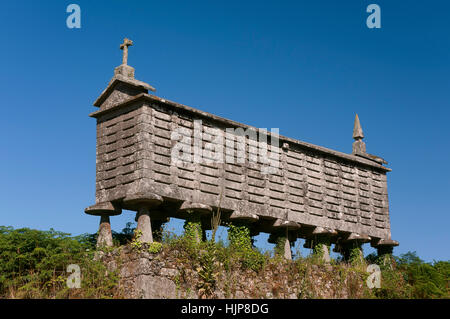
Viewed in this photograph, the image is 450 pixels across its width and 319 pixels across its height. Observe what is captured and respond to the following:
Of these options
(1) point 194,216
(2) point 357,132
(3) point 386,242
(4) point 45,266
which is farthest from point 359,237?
(4) point 45,266

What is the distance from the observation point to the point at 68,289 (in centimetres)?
1501

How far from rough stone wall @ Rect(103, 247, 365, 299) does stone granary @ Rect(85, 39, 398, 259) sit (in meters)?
0.75

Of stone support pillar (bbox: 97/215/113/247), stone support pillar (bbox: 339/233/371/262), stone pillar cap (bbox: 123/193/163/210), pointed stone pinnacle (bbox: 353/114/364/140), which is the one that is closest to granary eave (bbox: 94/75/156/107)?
stone pillar cap (bbox: 123/193/163/210)

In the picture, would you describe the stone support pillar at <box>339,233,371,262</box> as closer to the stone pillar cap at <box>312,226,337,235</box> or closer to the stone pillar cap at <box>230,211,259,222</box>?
the stone pillar cap at <box>312,226,337,235</box>

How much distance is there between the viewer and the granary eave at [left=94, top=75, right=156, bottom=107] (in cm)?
1750

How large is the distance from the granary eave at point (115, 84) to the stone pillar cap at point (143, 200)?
10.3 ft

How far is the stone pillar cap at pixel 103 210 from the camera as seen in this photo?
672 inches

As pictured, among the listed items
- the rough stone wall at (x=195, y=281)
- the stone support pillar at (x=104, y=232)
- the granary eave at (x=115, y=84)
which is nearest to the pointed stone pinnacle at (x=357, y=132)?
the rough stone wall at (x=195, y=281)

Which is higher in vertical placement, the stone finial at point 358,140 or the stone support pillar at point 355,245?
the stone finial at point 358,140

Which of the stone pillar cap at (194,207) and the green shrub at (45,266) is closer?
the green shrub at (45,266)

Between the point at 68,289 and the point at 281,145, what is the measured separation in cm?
854

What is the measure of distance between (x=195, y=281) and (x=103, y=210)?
3.23 m

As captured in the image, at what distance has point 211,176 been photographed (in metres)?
18.0

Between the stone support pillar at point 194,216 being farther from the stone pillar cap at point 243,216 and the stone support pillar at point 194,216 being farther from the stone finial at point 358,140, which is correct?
the stone finial at point 358,140
